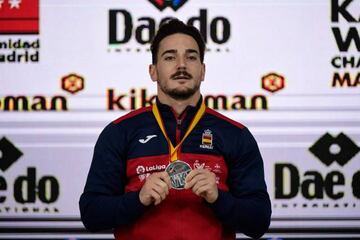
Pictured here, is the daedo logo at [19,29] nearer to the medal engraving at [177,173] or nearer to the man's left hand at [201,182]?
the medal engraving at [177,173]

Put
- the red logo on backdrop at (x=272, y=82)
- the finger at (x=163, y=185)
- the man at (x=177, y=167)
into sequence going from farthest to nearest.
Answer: the red logo on backdrop at (x=272, y=82)
the man at (x=177, y=167)
the finger at (x=163, y=185)

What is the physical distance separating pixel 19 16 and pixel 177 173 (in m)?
1.61

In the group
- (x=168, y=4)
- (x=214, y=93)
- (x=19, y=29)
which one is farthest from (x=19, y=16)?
(x=214, y=93)

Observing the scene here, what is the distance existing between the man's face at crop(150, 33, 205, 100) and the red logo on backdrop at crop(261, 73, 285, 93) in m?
1.02

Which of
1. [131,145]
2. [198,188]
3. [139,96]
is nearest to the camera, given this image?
[198,188]

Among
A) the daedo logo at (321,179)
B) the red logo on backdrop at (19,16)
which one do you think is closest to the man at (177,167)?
the daedo logo at (321,179)

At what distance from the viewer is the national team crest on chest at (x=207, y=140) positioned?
183cm

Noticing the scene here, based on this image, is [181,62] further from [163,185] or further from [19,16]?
[19,16]

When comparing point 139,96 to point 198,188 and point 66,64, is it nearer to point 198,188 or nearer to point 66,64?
point 66,64

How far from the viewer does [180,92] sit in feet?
6.03

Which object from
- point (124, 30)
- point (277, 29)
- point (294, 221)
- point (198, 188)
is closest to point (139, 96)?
point (124, 30)

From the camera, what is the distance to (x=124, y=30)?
2.90 m

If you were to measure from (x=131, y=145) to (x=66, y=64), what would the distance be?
3.91ft

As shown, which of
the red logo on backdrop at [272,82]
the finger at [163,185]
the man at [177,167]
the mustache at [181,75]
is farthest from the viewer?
the red logo on backdrop at [272,82]
